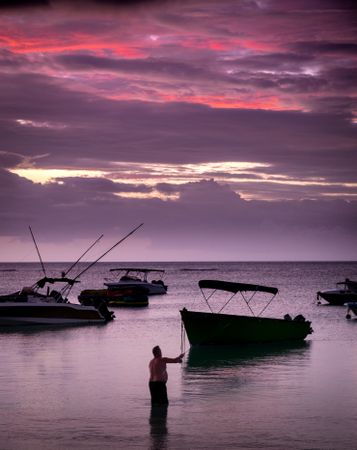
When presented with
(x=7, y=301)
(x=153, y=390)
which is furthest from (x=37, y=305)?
(x=153, y=390)

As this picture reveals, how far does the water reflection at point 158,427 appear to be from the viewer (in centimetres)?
2066

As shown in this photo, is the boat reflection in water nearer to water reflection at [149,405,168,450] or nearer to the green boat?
the green boat

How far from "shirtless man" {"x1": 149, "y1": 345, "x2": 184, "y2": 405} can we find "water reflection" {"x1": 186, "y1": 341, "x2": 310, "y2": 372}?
11.0 metres

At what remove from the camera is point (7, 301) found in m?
59.6

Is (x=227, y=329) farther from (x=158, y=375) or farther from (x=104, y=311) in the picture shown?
(x=104, y=311)

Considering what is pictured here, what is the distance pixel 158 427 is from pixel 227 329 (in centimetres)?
2173

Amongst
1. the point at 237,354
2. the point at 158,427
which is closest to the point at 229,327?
the point at 237,354

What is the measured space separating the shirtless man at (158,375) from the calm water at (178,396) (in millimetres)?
530

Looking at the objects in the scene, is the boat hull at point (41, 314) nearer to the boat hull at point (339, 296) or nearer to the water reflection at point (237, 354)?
the water reflection at point (237, 354)

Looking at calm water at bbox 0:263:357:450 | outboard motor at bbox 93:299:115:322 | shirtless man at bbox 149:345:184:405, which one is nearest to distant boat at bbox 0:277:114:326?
outboard motor at bbox 93:299:115:322

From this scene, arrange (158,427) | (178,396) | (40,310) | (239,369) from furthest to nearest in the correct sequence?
1. (40,310)
2. (239,369)
3. (178,396)
4. (158,427)

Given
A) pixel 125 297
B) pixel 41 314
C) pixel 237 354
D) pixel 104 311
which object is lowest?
pixel 125 297

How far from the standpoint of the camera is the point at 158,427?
22.7 m

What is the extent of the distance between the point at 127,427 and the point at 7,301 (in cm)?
3854
